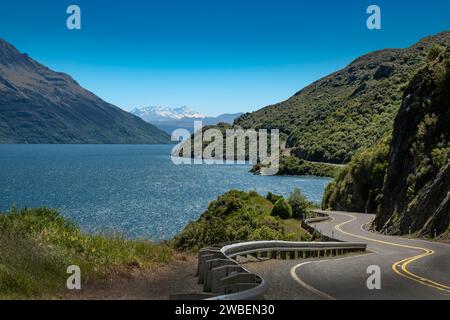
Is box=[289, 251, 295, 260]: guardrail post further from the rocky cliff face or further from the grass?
the rocky cliff face

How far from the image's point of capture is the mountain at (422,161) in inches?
1347

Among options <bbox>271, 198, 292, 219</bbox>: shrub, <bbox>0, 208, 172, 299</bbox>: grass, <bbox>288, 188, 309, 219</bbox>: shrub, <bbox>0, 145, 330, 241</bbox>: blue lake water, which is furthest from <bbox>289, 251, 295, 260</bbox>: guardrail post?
<bbox>288, 188, 309, 219</bbox>: shrub

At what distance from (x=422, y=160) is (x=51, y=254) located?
35.6m

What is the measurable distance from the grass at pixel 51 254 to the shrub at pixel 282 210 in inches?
1768

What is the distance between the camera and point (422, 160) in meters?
40.7

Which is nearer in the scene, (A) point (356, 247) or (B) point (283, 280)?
(B) point (283, 280)

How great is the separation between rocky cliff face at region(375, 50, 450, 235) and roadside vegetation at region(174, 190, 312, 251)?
805 cm

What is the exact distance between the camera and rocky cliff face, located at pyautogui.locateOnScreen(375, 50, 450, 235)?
113ft

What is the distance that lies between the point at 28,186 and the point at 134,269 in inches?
4328

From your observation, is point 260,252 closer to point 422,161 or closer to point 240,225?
point 240,225

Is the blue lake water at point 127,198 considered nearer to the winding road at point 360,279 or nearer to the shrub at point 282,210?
the shrub at point 282,210

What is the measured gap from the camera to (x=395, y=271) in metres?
16.7

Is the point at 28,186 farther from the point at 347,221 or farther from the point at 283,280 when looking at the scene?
the point at 283,280
